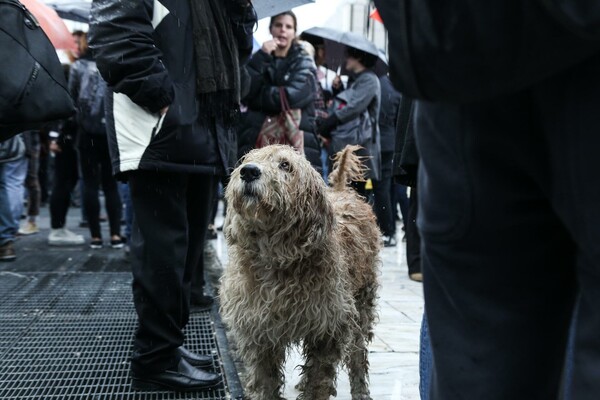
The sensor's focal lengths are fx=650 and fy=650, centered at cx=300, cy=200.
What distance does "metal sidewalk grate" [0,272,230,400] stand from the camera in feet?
11.1

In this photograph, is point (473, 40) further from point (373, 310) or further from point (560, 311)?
point (373, 310)

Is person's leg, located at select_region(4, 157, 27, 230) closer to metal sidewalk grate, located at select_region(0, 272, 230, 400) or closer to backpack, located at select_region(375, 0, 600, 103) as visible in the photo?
metal sidewalk grate, located at select_region(0, 272, 230, 400)

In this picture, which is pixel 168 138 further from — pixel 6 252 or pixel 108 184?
pixel 108 184

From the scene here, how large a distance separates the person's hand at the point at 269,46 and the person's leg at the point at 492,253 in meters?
5.16

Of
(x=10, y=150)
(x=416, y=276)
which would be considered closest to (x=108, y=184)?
(x=10, y=150)

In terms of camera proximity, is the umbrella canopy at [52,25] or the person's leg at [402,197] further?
the person's leg at [402,197]

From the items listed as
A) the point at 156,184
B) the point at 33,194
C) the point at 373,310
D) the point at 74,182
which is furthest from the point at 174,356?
the point at 33,194

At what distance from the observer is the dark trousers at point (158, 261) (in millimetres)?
3217

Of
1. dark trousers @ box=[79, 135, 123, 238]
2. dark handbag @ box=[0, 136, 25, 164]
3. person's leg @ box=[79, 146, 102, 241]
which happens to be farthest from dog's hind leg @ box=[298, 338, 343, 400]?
person's leg @ box=[79, 146, 102, 241]

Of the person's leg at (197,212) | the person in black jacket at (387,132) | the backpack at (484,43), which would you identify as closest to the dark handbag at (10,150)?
the person's leg at (197,212)

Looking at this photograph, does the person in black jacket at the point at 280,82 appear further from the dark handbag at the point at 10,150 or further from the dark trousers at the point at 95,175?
the dark handbag at the point at 10,150

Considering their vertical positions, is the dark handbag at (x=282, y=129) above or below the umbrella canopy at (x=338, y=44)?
below

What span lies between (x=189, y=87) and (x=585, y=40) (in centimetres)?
258

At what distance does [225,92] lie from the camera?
3.44 meters
